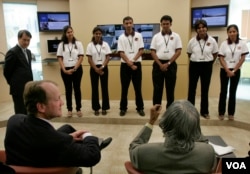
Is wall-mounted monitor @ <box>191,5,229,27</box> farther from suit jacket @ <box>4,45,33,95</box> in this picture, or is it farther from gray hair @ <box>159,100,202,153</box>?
gray hair @ <box>159,100,202,153</box>

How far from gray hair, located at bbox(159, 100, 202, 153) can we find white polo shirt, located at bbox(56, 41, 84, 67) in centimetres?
331

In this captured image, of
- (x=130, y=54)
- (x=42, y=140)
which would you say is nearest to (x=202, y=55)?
(x=130, y=54)

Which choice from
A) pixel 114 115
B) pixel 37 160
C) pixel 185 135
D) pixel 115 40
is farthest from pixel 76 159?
pixel 115 40

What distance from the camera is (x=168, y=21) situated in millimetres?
4215

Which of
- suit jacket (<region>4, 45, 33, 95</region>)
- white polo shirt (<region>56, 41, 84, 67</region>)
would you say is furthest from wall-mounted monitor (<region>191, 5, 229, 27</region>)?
suit jacket (<region>4, 45, 33, 95</region>)

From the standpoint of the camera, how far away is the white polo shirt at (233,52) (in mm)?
4000

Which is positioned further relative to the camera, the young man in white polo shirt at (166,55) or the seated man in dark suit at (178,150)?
the young man in white polo shirt at (166,55)

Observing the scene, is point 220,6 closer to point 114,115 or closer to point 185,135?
point 114,115

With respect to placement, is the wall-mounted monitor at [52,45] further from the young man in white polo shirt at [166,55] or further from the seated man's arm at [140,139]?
the seated man's arm at [140,139]

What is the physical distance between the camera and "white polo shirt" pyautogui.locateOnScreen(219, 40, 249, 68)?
400 centimetres

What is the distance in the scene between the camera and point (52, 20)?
6035 mm

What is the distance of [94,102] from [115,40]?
1571 millimetres

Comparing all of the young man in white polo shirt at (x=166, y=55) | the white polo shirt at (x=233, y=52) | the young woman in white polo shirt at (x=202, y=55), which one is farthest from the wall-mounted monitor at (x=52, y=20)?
the white polo shirt at (x=233, y=52)

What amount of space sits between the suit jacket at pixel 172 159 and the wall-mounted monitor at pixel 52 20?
5279 mm
